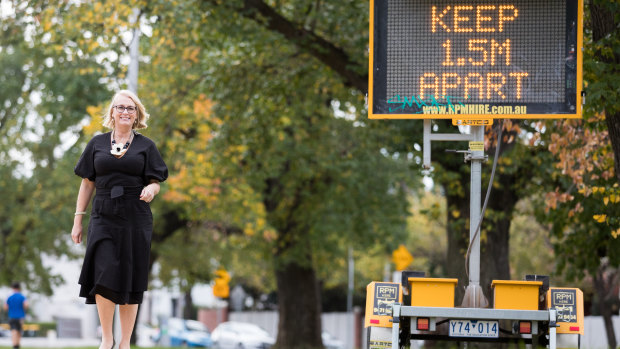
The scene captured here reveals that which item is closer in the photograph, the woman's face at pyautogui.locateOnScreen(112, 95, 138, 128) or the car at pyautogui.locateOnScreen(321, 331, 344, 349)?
the woman's face at pyautogui.locateOnScreen(112, 95, 138, 128)

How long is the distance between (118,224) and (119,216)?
5 cm

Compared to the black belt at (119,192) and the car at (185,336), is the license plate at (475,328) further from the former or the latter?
the car at (185,336)

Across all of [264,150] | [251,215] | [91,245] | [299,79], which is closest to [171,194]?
[251,215]

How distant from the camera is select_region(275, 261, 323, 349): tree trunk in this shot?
26109mm

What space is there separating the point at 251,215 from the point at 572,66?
1620 centimetres

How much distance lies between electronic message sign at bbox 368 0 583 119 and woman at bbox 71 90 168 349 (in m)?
2.18

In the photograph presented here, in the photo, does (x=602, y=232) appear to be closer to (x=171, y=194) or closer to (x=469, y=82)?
(x=469, y=82)

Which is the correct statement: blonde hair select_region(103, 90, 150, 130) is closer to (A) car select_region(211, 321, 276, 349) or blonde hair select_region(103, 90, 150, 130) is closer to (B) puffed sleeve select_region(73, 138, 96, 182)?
(B) puffed sleeve select_region(73, 138, 96, 182)

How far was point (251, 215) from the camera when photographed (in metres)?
23.4

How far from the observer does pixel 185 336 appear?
4862cm

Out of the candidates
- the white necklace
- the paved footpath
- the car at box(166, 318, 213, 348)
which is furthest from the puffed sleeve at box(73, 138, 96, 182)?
the car at box(166, 318, 213, 348)

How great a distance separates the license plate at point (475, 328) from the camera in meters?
6.94

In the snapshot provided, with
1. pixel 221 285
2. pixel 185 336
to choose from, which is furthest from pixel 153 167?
pixel 185 336

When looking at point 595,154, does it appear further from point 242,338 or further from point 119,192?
point 242,338
